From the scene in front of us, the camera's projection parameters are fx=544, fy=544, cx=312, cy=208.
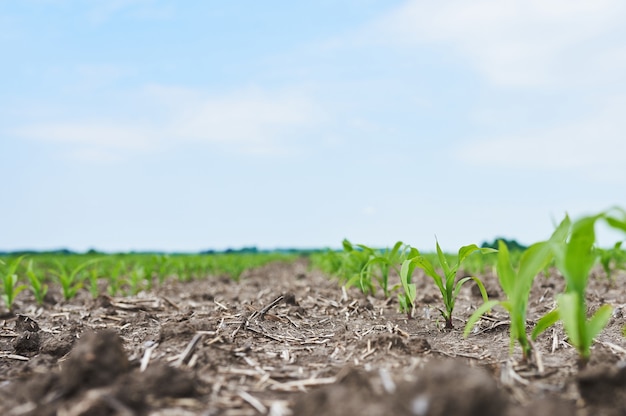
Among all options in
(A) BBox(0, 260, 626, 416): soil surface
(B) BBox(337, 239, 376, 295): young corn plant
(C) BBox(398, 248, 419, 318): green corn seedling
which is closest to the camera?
(A) BBox(0, 260, 626, 416): soil surface

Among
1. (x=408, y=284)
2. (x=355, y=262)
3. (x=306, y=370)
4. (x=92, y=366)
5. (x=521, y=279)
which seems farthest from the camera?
(x=355, y=262)

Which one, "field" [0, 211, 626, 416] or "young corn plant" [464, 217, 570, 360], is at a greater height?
Result: "young corn plant" [464, 217, 570, 360]

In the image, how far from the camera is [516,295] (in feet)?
7.16

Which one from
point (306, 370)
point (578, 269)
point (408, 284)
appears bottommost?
point (306, 370)

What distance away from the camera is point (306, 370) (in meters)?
2.47

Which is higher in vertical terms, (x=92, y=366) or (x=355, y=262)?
(x=355, y=262)

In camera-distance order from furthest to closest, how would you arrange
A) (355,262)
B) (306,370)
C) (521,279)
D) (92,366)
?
(355,262) < (306,370) < (521,279) < (92,366)

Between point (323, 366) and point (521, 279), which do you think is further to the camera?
point (323, 366)

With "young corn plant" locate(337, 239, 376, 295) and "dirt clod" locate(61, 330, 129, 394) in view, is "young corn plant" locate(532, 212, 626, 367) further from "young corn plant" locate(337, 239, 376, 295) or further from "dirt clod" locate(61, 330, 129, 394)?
"young corn plant" locate(337, 239, 376, 295)

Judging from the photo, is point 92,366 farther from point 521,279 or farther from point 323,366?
point 521,279

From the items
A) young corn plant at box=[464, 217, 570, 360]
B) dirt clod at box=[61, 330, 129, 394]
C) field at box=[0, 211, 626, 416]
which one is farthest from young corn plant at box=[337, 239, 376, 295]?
dirt clod at box=[61, 330, 129, 394]

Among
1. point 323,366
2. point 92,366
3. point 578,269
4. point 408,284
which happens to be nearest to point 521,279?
point 578,269

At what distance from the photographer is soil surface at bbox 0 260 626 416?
66.0 inches

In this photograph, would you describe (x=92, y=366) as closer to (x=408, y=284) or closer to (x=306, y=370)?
(x=306, y=370)
